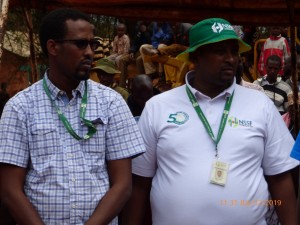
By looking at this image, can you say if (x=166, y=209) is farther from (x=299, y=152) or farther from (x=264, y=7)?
(x=264, y=7)

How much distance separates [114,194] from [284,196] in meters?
1.06

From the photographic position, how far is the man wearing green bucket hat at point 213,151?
396 centimetres

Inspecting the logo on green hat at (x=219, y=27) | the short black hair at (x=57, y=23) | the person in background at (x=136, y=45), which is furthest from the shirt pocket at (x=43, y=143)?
the person in background at (x=136, y=45)

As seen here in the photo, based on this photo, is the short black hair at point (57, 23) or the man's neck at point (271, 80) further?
the man's neck at point (271, 80)

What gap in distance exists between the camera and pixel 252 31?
1415cm

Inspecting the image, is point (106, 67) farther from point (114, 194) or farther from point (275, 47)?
point (114, 194)

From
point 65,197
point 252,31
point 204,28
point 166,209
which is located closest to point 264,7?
point 204,28

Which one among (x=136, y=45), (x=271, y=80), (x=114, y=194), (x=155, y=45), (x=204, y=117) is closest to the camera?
(x=114, y=194)

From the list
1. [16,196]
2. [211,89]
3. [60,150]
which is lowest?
[16,196]

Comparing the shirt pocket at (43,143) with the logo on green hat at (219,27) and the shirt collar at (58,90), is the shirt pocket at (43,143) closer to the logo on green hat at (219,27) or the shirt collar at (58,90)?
the shirt collar at (58,90)

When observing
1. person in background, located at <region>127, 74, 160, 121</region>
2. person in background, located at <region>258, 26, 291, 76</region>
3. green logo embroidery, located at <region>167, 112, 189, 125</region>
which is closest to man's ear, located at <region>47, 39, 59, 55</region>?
green logo embroidery, located at <region>167, 112, 189, 125</region>

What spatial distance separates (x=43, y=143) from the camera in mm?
3680

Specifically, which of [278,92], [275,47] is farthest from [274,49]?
[278,92]

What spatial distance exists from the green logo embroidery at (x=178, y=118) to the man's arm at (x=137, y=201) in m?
0.41
